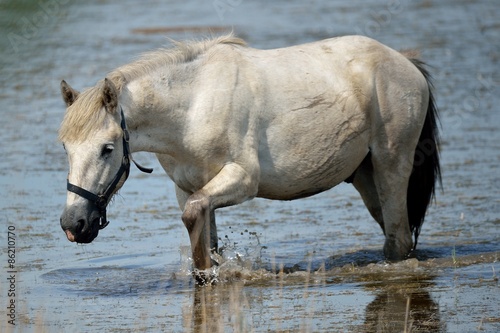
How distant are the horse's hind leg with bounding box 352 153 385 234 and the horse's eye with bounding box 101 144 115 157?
7.96ft

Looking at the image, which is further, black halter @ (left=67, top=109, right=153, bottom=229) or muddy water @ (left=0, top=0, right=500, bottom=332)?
black halter @ (left=67, top=109, right=153, bottom=229)

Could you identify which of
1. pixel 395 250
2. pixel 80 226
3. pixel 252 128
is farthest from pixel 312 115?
pixel 80 226

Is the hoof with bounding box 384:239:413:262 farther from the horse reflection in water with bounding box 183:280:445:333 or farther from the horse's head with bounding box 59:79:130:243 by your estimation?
the horse's head with bounding box 59:79:130:243

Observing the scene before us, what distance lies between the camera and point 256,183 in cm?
661

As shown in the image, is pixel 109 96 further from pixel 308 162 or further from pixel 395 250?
pixel 395 250

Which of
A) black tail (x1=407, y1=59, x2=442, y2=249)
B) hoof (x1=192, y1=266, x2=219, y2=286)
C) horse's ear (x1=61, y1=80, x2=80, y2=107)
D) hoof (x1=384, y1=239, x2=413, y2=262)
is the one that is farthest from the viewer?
black tail (x1=407, y1=59, x2=442, y2=249)

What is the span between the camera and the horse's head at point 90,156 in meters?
5.74

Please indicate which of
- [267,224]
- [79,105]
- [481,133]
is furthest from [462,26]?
[79,105]

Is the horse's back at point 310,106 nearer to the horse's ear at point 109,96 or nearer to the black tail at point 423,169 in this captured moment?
the black tail at point 423,169

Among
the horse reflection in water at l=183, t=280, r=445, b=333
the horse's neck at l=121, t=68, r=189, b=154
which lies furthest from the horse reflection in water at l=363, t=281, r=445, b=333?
the horse's neck at l=121, t=68, r=189, b=154

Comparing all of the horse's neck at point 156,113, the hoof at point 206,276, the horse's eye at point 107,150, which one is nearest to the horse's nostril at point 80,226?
the horse's eye at point 107,150

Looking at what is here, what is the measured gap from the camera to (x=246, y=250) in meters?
7.26

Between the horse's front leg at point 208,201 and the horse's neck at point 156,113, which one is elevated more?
the horse's neck at point 156,113

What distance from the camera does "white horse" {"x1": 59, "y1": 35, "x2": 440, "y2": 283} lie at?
586 centimetres
